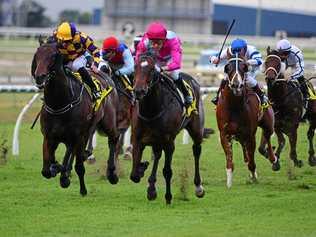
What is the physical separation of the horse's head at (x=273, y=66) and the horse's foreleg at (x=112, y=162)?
122 inches

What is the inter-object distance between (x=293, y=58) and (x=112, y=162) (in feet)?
14.6

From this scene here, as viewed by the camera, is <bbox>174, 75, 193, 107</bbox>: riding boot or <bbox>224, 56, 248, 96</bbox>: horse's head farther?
<bbox>224, 56, 248, 96</bbox>: horse's head

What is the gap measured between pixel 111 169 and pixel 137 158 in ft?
3.90

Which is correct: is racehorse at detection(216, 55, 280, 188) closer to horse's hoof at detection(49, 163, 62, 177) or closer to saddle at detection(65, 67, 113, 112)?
saddle at detection(65, 67, 113, 112)

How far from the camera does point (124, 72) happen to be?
14.6 meters

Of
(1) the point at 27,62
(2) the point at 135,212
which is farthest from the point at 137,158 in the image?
(1) the point at 27,62

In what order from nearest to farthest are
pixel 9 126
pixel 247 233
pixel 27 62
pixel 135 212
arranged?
pixel 247 233, pixel 135 212, pixel 9 126, pixel 27 62

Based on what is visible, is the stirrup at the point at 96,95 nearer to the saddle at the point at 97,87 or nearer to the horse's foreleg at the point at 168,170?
the saddle at the point at 97,87

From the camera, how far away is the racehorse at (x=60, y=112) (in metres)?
10.8

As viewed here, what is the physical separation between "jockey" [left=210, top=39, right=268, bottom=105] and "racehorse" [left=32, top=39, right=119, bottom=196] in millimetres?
2117

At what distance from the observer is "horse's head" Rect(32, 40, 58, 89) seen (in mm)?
10617

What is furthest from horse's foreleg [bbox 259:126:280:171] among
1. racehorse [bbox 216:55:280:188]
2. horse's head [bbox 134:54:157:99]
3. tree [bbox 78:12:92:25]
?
tree [bbox 78:12:92:25]

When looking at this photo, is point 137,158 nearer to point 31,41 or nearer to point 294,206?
point 294,206

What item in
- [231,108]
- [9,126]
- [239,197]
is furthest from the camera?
[9,126]
